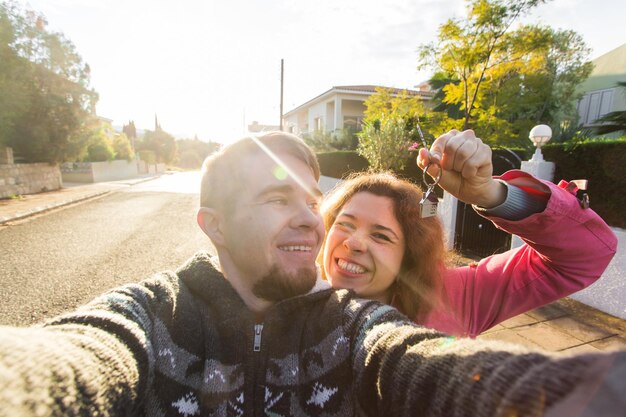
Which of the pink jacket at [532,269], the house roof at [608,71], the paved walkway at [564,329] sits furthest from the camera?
the house roof at [608,71]

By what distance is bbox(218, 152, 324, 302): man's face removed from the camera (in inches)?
58.3

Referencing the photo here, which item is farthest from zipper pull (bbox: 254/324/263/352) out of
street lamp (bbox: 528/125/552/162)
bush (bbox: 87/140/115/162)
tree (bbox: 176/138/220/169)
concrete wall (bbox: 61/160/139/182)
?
tree (bbox: 176/138/220/169)

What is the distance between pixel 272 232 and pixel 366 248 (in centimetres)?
65

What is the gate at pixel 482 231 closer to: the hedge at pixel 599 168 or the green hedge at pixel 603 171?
the hedge at pixel 599 168

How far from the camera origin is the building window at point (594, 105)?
70.3 feet

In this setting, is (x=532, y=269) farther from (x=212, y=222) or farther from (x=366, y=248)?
(x=212, y=222)

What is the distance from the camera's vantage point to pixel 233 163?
1676 millimetres

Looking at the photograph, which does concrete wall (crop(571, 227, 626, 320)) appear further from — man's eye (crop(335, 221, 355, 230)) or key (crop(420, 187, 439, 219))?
man's eye (crop(335, 221, 355, 230))

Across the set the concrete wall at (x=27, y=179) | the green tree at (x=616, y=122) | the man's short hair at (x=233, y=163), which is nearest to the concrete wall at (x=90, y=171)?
the concrete wall at (x=27, y=179)

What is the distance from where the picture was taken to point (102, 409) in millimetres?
857

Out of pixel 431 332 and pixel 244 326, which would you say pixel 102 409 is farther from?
pixel 431 332

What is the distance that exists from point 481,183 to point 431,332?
863mm

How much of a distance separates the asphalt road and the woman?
4.16m

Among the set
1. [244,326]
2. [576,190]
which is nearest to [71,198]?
[244,326]
